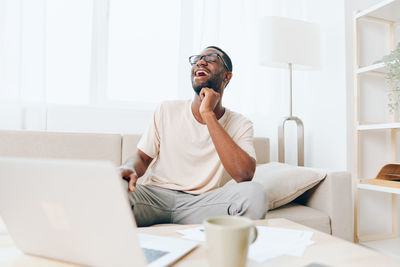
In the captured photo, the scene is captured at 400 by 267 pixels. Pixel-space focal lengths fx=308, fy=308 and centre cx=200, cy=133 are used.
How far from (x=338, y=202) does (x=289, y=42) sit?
1080 mm

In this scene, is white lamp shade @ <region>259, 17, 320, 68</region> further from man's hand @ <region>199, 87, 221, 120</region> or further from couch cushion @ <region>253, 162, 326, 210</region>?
couch cushion @ <region>253, 162, 326, 210</region>

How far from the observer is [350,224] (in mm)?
1492

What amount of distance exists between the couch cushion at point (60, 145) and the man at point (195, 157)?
10.2 inches

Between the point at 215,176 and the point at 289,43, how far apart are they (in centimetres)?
111

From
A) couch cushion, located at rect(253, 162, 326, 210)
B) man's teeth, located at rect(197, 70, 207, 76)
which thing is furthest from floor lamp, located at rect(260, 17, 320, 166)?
man's teeth, located at rect(197, 70, 207, 76)

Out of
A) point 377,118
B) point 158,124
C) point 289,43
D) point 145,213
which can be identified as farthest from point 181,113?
point 377,118

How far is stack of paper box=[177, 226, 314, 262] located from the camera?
0.58 metres

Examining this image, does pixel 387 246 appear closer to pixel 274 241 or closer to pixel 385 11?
pixel 385 11

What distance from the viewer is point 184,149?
146cm

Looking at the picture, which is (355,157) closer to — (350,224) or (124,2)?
(350,224)

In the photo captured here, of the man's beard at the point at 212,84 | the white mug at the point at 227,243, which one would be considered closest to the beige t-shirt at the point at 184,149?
the man's beard at the point at 212,84

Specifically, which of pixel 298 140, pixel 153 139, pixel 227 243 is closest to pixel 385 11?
pixel 298 140

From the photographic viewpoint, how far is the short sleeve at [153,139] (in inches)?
58.7

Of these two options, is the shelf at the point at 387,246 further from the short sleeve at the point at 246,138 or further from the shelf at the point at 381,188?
the short sleeve at the point at 246,138
